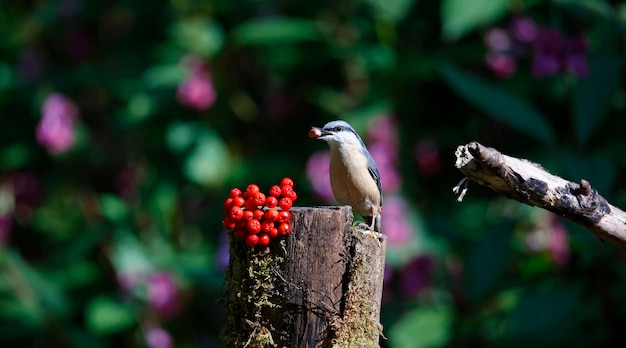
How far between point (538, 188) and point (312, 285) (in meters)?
0.56

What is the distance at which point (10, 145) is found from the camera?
5191 millimetres

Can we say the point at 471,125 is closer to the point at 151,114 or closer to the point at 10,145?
the point at 151,114

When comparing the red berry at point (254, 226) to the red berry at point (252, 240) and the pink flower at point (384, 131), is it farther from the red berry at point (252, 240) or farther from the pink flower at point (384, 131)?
the pink flower at point (384, 131)

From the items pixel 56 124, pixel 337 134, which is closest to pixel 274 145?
pixel 56 124

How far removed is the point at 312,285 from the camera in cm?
185

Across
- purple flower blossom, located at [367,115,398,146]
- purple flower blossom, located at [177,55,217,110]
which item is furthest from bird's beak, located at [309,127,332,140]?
purple flower blossom, located at [177,55,217,110]

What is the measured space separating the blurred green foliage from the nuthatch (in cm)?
93

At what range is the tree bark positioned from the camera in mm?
1691

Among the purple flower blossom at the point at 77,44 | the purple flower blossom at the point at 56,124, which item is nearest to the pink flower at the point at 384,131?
the purple flower blossom at the point at 56,124

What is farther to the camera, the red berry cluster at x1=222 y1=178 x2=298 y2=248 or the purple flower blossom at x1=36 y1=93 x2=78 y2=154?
the purple flower blossom at x1=36 y1=93 x2=78 y2=154

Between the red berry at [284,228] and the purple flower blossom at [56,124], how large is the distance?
325 centimetres

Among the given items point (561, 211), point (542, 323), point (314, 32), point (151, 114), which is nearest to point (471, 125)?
point (314, 32)

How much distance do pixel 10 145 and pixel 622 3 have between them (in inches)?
150

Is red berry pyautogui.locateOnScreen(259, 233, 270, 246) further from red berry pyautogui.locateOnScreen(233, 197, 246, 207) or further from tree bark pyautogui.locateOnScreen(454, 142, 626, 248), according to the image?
tree bark pyautogui.locateOnScreen(454, 142, 626, 248)
